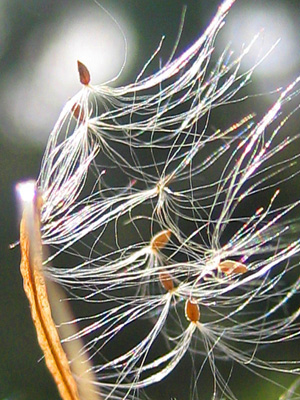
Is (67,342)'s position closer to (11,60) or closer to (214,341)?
(214,341)

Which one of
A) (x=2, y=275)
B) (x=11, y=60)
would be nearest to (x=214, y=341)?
(x=2, y=275)

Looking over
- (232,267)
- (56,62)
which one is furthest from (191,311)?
(56,62)

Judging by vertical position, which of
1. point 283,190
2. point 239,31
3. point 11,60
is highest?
point 11,60

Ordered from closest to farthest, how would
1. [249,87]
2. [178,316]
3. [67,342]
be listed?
[67,342] → [178,316] → [249,87]

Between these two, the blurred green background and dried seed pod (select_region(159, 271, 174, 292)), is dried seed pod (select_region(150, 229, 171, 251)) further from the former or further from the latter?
the blurred green background

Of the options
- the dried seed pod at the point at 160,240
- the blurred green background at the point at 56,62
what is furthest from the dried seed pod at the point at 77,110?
the blurred green background at the point at 56,62

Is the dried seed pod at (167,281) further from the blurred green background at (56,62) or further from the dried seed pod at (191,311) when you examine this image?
the blurred green background at (56,62)
